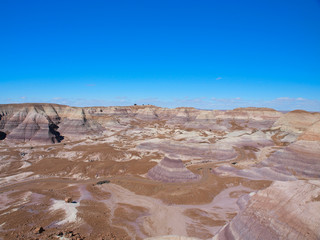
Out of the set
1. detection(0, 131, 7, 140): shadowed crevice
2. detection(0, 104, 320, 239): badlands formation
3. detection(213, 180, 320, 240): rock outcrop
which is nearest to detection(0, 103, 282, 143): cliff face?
detection(0, 131, 7, 140): shadowed crevice

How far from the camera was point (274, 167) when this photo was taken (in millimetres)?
38969

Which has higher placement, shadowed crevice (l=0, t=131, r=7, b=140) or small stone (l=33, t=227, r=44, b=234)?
small stone (l=33, t=227, r=44, b=234)

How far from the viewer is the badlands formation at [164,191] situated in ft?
45.8

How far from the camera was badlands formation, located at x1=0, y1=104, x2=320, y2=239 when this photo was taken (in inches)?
549

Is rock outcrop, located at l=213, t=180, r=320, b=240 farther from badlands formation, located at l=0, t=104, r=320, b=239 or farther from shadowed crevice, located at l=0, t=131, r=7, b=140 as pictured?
shadowed crevice, located at l=0, t=131, r=7, b=140

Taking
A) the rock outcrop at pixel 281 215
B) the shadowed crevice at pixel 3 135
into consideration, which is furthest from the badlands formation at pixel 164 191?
the shadowed crevice at pixel 3 135

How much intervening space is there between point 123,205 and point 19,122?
87.2m

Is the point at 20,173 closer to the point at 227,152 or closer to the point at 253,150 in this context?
the point at 227,152

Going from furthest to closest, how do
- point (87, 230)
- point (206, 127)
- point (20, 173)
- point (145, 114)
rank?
1. point (145, 114)
2. point (206, 127)
3. point (20, 173)
4. point (87, 230)

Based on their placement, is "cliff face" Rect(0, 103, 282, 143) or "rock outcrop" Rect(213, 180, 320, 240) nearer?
"rock outcrop" Rect(213, 180, 320, 240)

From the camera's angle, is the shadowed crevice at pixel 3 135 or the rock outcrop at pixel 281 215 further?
the shadowed crevice at pixel 3 135

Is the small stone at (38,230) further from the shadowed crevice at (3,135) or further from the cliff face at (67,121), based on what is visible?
the shadowed crevice at (3,135)

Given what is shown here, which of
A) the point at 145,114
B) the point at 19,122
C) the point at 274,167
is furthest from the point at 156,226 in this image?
the point at 145,114

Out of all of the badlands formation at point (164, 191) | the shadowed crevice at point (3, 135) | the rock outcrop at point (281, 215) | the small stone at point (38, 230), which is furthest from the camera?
the shadowed crevice at point (3, 135)
